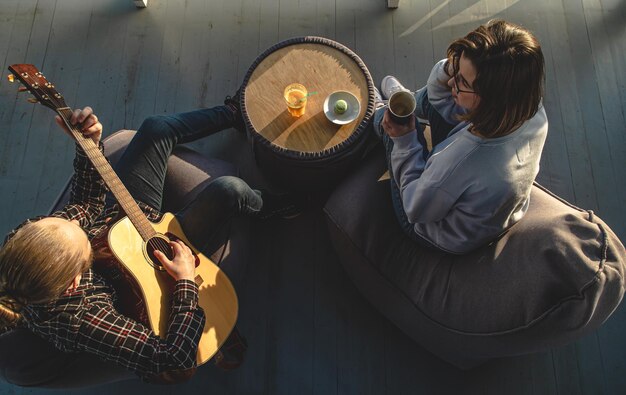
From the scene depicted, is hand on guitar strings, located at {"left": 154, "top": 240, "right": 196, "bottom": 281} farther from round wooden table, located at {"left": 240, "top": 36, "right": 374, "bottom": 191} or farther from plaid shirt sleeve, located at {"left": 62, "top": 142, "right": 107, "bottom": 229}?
round wooden table, located at {"left": 240, "top": 36, "right": 374, "bottom": 191}

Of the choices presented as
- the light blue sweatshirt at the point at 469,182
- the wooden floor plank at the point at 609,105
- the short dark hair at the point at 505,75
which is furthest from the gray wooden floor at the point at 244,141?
the short dark hair at the point at 505,75

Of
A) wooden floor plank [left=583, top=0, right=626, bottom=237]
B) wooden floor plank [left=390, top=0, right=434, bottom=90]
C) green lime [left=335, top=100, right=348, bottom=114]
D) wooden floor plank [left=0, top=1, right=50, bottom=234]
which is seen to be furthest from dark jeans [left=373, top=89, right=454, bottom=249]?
wooden floor plank [left=0, top=1, right=50, bottom=234]

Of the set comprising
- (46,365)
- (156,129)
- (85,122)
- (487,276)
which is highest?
(85,122)

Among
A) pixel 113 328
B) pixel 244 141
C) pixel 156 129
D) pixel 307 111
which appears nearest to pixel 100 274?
pixel 113 328

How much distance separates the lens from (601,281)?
1259mm

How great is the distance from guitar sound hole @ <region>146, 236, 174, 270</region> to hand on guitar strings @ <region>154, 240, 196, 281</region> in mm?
24

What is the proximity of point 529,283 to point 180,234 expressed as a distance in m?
1.21

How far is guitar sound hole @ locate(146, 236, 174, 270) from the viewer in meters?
1.62

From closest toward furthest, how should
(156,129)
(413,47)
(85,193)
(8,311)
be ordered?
(8,311) → (85,193) → (156,129) → (413,47)

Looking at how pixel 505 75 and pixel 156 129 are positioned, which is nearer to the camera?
pixel 505 75

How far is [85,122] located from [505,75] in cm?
139

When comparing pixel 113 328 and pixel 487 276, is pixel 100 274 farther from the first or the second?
pixel 487 276

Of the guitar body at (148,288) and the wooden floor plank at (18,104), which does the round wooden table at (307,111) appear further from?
the wooden floor plank at (18,104)

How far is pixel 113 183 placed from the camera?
165 cm
